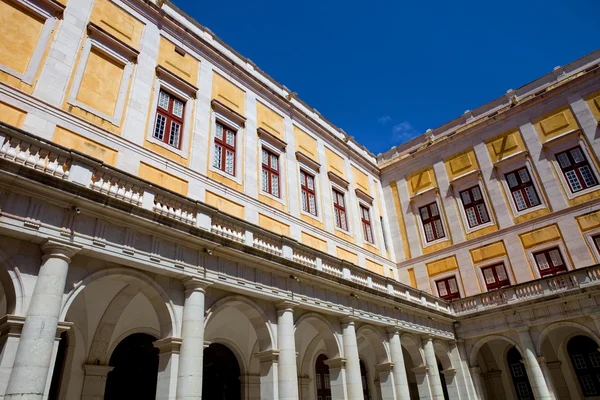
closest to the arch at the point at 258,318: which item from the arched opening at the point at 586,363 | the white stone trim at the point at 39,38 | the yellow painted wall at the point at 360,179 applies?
the white stone trim at the point at 39,38

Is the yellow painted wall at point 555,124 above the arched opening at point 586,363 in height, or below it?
above

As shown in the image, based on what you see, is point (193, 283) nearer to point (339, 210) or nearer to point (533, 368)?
point (339, 210)

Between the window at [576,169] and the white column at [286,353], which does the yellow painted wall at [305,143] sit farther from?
the window at [576,169]

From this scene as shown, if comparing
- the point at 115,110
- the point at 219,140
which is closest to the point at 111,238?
the point at 115,110

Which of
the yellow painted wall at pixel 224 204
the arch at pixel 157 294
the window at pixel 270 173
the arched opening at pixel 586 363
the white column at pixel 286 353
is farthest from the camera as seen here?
the arched opening at pixel 586 363

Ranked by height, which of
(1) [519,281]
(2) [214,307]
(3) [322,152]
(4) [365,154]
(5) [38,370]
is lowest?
(5) [38,370]

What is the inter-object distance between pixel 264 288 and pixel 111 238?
450 cm

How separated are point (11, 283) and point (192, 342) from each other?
12.3ft

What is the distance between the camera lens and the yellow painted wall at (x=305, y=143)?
67.6ft

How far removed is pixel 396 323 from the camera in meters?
16.6

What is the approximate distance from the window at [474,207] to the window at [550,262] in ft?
10.5

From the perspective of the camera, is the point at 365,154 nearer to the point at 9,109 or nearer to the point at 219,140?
the point at 219,140

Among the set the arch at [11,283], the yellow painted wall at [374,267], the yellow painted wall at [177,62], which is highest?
the yellow painted wall at [177,62]

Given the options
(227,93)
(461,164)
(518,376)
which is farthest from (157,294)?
(461,164)
